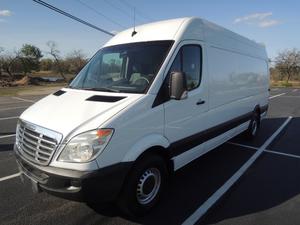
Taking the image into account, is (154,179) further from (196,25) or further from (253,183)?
(196,25)

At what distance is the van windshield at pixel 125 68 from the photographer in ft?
13.6

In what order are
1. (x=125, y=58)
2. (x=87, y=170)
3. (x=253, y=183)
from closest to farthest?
(x=87, y=170)
(x=125, y=58)
(x=253, y=183)

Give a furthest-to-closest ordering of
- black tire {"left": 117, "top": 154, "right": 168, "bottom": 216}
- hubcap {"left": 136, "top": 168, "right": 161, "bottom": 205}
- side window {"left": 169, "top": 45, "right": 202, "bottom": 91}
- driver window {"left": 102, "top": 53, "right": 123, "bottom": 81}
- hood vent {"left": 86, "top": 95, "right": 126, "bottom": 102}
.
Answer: driver window {"left": 102, "top": 53, "right": 123, "bottom": 81}
side window {"left": 169, "top": 45, "right": 202, "bottom": 91}
hubcap {"left": 136, "top": 168, "right": 161, "bottom": 205}
hood vent {"left": 86, "top": 95, "right": 126, "bottom": 102}
black tire {"left": 117, "top": 154, "right": 168, "bottom": 216}

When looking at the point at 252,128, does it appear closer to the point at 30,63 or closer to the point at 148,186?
the point at 148,186

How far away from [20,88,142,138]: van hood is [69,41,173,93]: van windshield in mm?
251

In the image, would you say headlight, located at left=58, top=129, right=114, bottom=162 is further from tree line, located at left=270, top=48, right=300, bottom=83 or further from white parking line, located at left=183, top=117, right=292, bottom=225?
tree line, located at left=270, top=48, right=300, bottom=83

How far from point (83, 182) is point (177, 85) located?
5.50 feet

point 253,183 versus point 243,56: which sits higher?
point 243,56

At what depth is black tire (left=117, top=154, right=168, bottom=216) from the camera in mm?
3686

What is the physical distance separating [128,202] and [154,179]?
1.77 ft

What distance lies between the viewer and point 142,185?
391 centimetres

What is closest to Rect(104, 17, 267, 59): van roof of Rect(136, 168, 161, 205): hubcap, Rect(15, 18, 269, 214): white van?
Rect(15, 18, 269, 214): white van

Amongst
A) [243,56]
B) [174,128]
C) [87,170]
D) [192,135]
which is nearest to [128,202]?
[87,170]

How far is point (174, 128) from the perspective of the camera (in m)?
4.30
